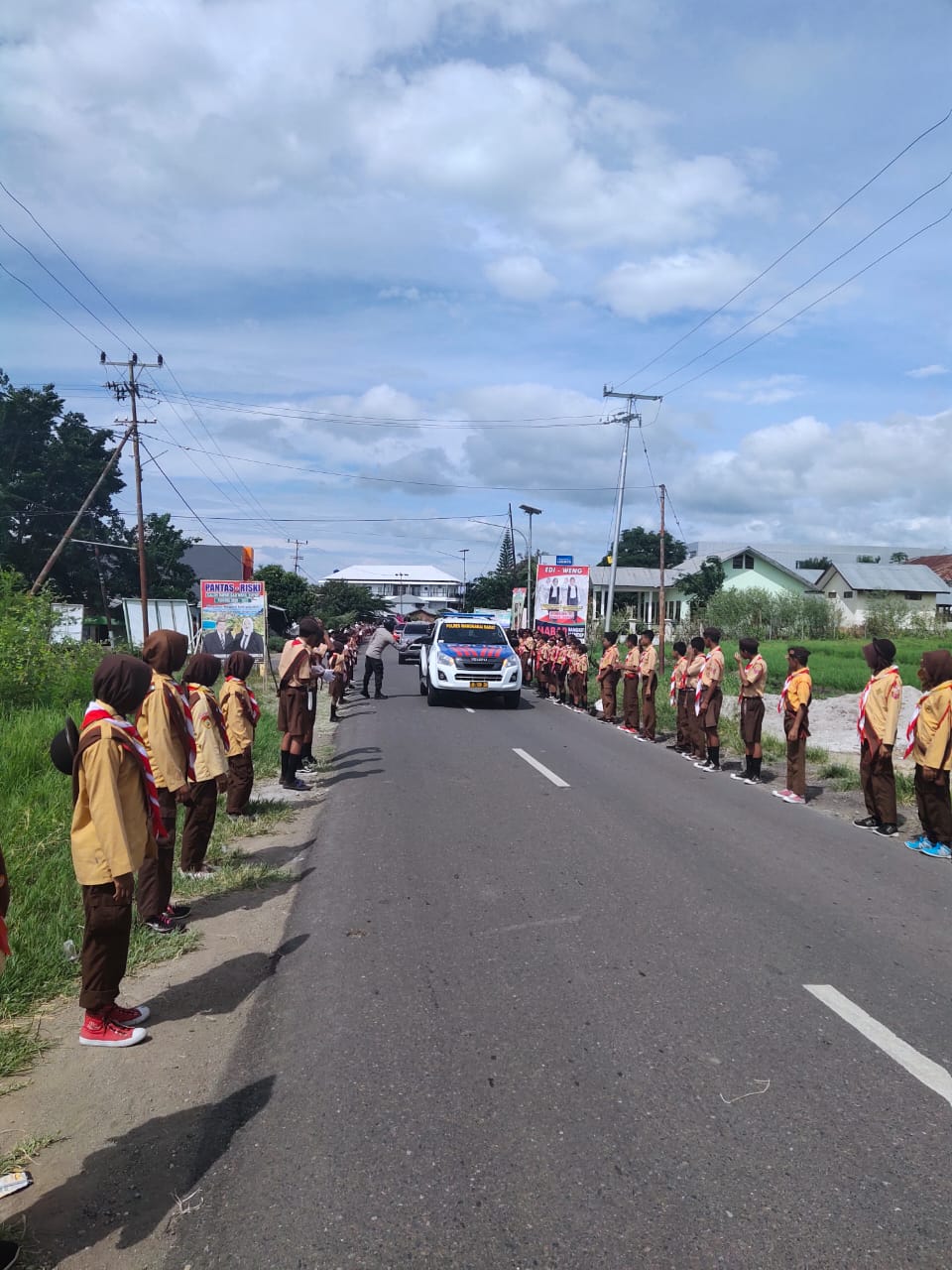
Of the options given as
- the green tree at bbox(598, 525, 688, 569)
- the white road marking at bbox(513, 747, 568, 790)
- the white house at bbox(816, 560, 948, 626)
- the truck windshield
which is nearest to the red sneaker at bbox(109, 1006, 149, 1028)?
the white road marking at bbox(513, 747, 568, 790)

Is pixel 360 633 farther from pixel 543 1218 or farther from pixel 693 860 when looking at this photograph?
pixel 543 1218

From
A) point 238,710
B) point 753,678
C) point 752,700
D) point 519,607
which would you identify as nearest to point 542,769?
point 752,700

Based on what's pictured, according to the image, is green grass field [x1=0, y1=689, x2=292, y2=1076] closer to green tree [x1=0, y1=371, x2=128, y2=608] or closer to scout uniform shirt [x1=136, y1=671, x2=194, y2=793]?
scout uniform shirt [x1=136, y1=671, x2=194, y2=793]

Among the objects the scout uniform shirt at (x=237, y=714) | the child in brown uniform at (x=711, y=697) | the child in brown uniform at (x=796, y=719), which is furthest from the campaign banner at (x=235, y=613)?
the child in brown uniform at (x=796, y=719)

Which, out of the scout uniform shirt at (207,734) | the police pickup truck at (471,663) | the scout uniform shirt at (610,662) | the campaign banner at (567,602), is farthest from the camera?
the campaign banner at (567,602)

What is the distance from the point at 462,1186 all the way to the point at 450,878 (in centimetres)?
360

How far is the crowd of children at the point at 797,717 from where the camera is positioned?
8.05 m

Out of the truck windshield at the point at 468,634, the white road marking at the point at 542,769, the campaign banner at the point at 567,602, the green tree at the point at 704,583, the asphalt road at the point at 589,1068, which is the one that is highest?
the green tree at the point at 704,583

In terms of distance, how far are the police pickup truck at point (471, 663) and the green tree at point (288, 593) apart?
129ft

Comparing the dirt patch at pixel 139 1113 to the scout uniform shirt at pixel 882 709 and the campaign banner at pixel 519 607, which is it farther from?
the campaign banner at pixel 519 607

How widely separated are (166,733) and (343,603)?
236ft

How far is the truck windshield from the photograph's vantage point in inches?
808

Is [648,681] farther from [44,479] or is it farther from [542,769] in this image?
[44,479]

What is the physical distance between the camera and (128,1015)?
4.46 metres
